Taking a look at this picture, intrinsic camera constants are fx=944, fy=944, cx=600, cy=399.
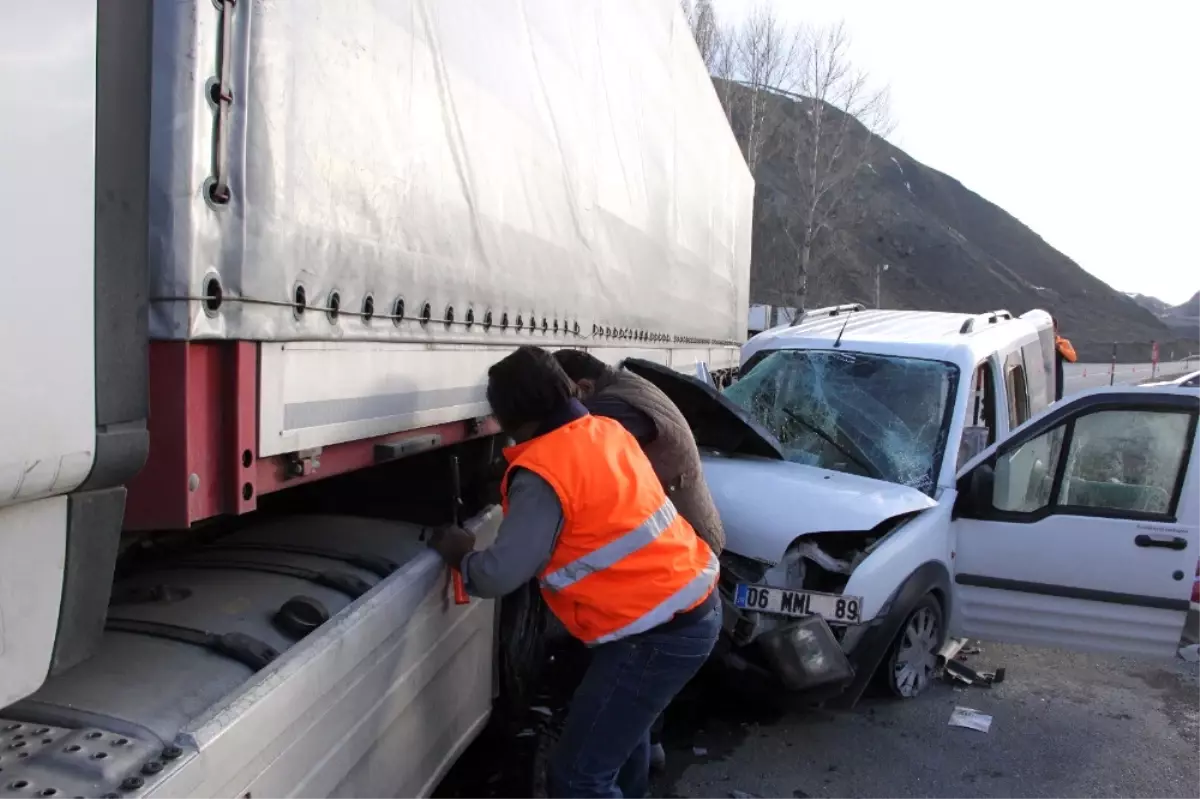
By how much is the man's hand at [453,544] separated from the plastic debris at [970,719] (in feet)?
9.83

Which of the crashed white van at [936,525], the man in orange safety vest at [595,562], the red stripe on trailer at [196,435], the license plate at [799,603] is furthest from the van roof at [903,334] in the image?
the red stripe on trailer at [196,435]

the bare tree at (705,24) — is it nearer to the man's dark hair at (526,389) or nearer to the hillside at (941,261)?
the hillside at (941,261)

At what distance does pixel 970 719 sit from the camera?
473cm

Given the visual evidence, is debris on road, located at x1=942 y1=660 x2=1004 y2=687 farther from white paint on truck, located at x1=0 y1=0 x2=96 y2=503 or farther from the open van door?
white paint on truck, located at x1=0 y1=0 x2=96 y2=503

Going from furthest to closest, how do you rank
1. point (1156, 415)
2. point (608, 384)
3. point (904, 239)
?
point (904, 239) < point (1156, 415) < point (608, 384)

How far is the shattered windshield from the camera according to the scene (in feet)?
17.5

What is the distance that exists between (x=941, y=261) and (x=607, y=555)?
77.6 m

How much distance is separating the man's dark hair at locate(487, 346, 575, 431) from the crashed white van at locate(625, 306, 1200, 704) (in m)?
1.84

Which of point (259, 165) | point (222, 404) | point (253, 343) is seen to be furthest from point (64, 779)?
point (259, 165)

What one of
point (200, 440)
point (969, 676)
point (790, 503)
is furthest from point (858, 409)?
point (200, 440)

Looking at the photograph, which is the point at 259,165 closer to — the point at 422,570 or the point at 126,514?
the point at 126,514

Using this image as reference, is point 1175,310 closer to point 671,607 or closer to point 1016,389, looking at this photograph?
point 1016,389

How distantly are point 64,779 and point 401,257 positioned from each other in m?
1.63

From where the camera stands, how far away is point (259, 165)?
2.03 m
